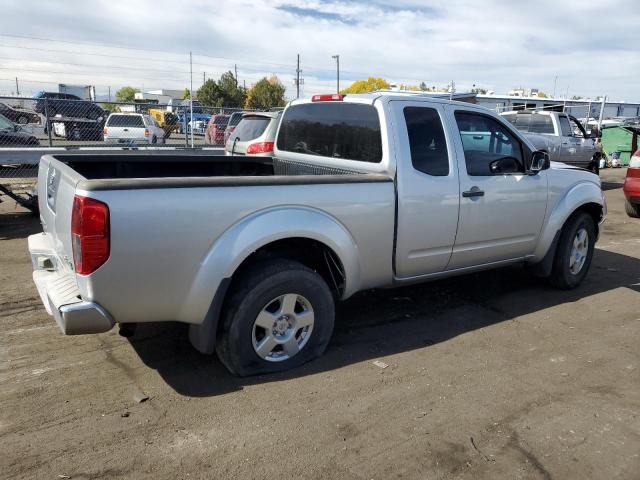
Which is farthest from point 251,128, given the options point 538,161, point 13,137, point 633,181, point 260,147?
point 633,181

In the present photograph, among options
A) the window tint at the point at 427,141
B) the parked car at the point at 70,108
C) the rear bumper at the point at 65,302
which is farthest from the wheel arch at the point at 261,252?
the parked car at the point at 70,108

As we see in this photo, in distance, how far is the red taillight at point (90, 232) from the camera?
2.80 metres

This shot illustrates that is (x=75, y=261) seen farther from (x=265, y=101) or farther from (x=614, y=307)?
(x=265, y=101)

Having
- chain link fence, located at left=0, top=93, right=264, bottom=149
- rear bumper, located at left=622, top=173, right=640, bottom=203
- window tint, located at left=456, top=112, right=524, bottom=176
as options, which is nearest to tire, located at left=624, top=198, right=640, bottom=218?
rear bumper, located at left=622, top=173, right=640, bottom=203

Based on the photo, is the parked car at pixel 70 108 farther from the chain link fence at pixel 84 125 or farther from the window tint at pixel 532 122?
the window tint at pixel 532 122

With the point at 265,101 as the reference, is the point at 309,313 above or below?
below

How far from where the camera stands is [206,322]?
10.8 feet

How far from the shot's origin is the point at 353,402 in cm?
331

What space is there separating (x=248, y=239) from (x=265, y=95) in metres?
60.8

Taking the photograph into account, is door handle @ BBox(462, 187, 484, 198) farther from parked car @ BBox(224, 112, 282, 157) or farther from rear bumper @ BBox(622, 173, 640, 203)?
rear bumper @ BBox(622, 173, 640, 203)

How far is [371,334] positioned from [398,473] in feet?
5.68

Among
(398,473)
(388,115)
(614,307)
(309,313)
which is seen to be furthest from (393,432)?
(614,307)

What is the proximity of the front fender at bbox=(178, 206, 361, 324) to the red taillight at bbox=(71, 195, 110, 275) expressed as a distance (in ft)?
1.87

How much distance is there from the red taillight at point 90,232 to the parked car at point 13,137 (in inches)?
304
